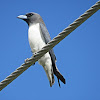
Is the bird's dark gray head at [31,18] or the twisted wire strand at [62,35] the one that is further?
the bird's dark gray head at [31,18]

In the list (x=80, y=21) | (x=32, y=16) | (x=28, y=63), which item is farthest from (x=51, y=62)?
(x=80, y=21)

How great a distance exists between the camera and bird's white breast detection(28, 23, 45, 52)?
5504 millimetres

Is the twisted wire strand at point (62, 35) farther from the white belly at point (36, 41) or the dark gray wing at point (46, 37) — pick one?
the dark gray wing at point (46, 37)

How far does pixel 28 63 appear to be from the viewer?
329 cm

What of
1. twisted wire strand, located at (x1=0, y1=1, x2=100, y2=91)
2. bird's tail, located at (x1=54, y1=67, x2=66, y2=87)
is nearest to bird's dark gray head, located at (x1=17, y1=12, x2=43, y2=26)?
bird's tail, located at (x1=54, y1=67, x2=66, y2=87)

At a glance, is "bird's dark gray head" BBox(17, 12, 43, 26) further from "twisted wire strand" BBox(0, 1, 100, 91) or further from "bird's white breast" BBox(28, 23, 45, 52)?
"twisted wire strand" BBox(0, 1, 100, 91)

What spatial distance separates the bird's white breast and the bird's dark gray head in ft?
1.56

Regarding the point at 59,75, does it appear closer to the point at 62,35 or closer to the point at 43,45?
the point at 43,45

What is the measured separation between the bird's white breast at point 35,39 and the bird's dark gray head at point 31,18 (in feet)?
1.56

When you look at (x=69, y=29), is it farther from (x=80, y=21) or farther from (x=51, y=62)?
(x=51, y=62)

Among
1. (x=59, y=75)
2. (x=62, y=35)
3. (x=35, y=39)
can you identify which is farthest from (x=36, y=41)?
(x=62, y=35)

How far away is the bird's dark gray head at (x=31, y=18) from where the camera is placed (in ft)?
20.0

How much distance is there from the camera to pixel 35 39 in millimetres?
5500

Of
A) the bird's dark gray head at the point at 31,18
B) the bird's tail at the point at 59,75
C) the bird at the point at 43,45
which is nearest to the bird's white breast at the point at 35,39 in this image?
the bird at the point at 43,45
